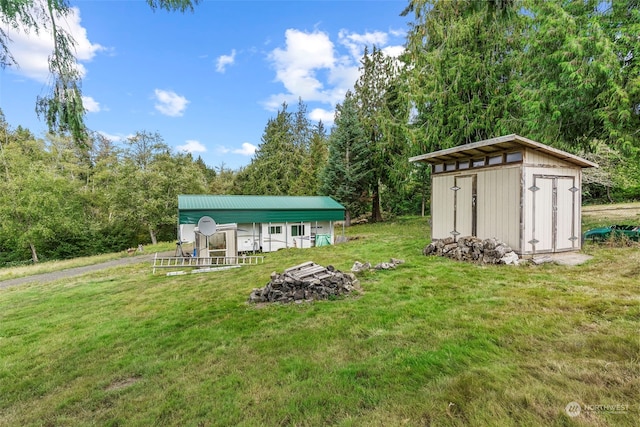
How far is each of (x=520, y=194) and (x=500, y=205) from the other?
2.06 ft

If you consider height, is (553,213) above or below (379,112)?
below

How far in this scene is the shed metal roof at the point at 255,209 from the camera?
1425cm

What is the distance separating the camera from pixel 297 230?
1641 centimetres

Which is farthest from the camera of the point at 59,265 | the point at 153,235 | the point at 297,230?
the point at 153,235

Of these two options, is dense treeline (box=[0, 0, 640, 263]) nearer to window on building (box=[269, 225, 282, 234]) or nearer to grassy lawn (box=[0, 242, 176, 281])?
grassy lawn (box=[0, 242, 176, 281])

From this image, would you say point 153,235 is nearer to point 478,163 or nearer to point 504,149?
point 478,163

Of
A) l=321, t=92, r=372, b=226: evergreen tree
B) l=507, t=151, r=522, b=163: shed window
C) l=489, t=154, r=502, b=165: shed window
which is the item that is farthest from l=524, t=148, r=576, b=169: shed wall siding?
l=321, t=92, r=372, b=226: evergreen tree

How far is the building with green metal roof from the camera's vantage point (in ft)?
47.5

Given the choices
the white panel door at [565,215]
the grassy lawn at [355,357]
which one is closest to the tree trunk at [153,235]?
the grassy lawn at [355,357]

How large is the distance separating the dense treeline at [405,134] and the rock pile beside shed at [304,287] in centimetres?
368

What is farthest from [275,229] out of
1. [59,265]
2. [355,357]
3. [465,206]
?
[355,357]

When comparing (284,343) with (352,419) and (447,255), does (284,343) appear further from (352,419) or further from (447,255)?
(447,255)

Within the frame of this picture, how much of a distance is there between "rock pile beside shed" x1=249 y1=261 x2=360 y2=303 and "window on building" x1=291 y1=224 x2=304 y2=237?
1044 cm

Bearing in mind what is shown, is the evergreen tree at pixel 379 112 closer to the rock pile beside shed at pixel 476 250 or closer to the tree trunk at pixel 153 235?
the rock pile beside shed at pixel 476 250
